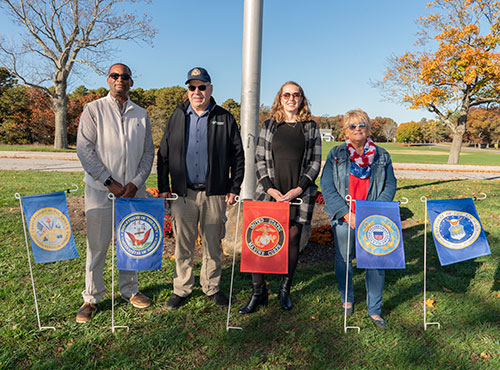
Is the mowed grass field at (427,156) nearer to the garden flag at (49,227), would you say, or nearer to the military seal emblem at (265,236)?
the garden flag at (49,227)

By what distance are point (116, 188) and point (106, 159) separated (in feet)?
0.92

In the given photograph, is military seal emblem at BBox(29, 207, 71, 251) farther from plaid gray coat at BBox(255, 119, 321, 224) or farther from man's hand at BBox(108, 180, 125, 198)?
plaid gray coat at BBox(255, 119, 321, 224)

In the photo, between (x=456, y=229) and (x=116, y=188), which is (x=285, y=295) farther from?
A: (x=116, y=188)

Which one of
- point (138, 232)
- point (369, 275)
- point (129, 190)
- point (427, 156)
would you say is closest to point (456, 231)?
point (369, 275)

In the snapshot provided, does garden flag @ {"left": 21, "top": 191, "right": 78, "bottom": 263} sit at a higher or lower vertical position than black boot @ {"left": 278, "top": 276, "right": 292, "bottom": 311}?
higher

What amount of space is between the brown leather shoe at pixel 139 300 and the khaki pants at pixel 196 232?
1.05 feet

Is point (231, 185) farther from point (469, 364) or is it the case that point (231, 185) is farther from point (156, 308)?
point (469, 364)

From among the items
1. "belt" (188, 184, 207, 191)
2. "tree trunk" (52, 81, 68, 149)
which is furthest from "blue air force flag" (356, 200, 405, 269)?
"tree trunk" (52, 81, 68, 149)

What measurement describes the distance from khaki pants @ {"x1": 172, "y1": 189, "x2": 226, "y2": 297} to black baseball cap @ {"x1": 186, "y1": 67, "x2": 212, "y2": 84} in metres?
1.06

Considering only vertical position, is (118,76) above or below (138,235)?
above

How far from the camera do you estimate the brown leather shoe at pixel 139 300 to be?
3.37m

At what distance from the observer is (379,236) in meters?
3.06

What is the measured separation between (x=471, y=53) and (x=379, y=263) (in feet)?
61.2

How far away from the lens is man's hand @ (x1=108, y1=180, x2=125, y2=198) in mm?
3047
